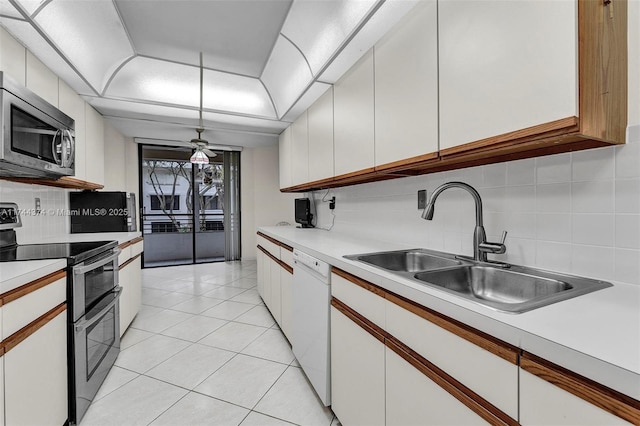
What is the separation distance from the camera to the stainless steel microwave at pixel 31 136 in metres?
1.39

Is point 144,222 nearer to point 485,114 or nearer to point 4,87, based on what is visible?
point 4,87

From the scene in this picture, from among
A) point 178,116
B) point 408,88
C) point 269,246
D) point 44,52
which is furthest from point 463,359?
point 178,116

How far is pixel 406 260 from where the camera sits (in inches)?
66.5

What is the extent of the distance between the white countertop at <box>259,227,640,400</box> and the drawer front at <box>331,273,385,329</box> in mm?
187

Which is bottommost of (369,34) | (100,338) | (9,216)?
(100,338)

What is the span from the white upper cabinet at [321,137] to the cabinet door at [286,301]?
90 centimetres

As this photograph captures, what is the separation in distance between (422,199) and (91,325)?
2.10 metres

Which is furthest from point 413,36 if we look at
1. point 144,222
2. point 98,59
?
point 144,222

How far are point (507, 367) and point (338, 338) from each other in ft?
2.99

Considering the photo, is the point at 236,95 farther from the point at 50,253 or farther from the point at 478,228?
the point at 478,228

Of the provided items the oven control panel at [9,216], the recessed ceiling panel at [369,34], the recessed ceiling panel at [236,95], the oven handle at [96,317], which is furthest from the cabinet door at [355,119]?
the oven control panel at [9,216]

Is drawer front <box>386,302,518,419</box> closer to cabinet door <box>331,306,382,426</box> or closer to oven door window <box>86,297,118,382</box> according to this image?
cabinet door <box>331,306,382,426</box>

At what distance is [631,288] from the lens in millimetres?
909

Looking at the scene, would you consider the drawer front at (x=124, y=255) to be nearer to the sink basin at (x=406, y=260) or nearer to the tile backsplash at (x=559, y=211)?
the sink basin at (x=406, y=260)
